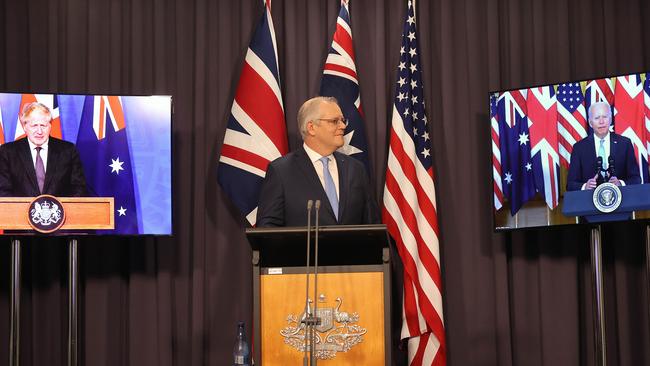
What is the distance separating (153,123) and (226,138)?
542 mm

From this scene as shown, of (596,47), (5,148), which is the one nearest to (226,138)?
(5,148)

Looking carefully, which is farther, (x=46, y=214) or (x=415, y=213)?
(x=415, y=213)

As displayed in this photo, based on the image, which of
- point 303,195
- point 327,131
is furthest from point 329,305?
point 327,131

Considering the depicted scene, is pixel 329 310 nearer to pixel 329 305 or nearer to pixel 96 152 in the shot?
pixel 329 305

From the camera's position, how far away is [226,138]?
→ 6094mm

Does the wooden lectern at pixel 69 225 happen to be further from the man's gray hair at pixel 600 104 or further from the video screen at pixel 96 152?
the man's gray hair at pixel 600 104

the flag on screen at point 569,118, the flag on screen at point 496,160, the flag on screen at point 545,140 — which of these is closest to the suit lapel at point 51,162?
the flag on screen at point 496,160

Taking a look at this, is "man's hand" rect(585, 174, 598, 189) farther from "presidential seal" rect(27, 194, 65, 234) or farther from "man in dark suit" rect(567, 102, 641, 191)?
"presidential seal" rect(27, 194, 65, 234)

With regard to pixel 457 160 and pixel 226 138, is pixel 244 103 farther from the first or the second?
pixel 457 160

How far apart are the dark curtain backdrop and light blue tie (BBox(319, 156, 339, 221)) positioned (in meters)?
1.24

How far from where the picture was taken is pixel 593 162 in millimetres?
5496

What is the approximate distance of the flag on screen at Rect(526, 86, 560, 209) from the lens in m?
5.63

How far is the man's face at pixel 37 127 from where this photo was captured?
5625 mm

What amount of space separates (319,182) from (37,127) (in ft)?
6.06
